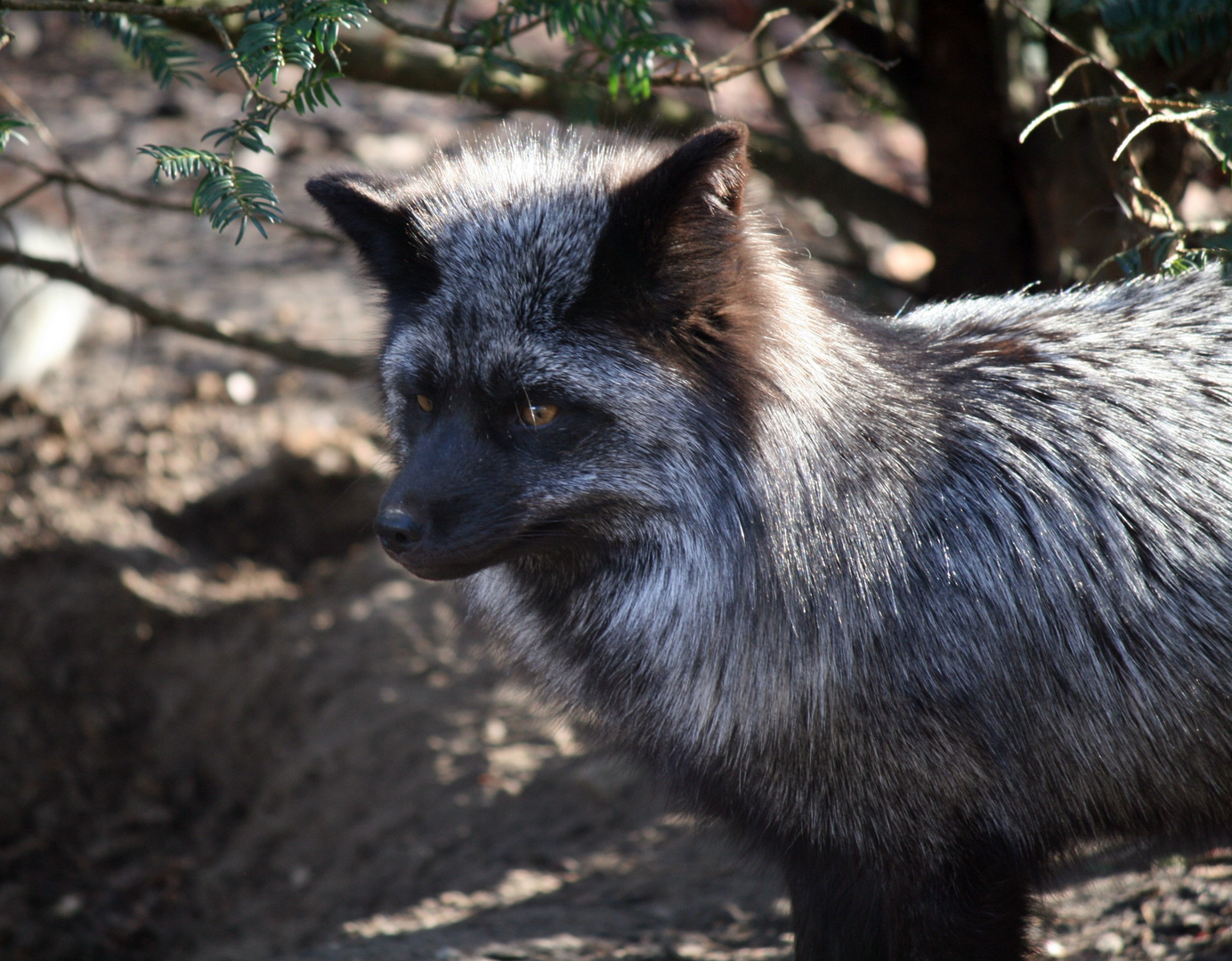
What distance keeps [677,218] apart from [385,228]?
837 millimetres

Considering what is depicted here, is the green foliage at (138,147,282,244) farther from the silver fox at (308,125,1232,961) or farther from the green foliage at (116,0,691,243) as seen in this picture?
the silver fox at (308,125,1232,961)

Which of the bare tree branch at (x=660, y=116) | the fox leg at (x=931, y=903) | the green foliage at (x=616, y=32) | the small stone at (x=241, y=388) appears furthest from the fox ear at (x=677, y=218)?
the small stone at (x=241, y=388)

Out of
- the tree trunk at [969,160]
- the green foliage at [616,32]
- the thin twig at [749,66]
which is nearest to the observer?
the green foliage at [616,32]

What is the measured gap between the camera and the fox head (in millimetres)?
2689

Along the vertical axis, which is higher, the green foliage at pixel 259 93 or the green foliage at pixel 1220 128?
the green foliage at pixel 259 93

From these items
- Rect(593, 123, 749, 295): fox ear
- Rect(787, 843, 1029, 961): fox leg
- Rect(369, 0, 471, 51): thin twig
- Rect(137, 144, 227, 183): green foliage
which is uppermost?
Rect(369, 0, 471, 51): thin twig

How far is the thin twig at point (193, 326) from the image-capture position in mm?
4531

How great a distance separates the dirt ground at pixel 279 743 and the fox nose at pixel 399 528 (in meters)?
1.09

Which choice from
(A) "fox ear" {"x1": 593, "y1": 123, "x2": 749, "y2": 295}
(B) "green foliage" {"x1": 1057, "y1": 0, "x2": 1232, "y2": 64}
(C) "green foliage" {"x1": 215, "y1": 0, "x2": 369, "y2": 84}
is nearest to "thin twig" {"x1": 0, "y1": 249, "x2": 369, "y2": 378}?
(C) "green foliage" {"x1": 215, "y1": 0, "x2": 369, "y2": 84}

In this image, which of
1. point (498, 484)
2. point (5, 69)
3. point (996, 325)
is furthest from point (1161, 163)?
point (5, 69)

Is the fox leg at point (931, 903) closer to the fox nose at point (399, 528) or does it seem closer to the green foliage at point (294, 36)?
the fox nose at point (399, 528)

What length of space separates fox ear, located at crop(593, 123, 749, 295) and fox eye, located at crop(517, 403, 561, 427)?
34 centimetres

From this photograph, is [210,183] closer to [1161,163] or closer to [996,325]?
[996,325]

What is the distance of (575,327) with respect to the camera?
2.72m
